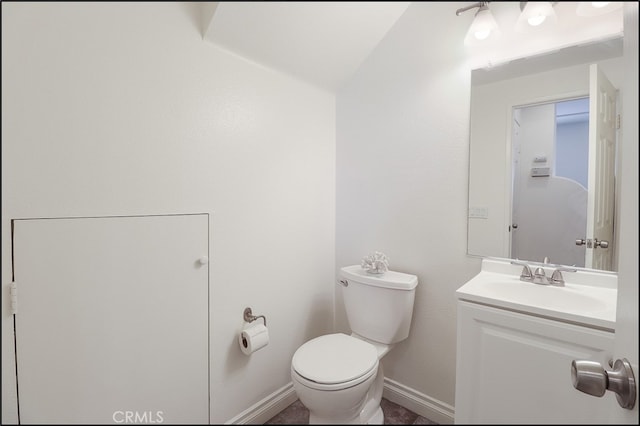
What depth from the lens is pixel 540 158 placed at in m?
1.02

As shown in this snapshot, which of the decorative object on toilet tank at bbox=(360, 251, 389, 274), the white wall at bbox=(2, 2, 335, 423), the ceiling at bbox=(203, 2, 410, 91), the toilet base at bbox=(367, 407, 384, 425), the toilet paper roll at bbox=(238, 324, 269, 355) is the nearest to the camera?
the ceiling at bbox=(203, 2, 410, 91)

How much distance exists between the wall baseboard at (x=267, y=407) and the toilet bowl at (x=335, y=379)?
0.77 ft

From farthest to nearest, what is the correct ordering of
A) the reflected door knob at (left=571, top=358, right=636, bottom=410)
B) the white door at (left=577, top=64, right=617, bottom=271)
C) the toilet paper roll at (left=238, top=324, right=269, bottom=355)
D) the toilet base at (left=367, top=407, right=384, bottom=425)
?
the toilet base at (left=367, top=407, right=384, bottom=425) < the toilet paper roll at (left=238, top=324, right=269, bottom=355) < the white door at (left=577, top=64, right=617, bottom=271) < the reflected door knob at (left=571, top=358, right=636, bottom=410)

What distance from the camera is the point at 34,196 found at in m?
0.78

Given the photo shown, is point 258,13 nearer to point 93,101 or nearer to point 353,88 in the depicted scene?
point 93,101

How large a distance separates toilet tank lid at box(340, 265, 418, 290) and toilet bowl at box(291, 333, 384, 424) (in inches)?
10.9

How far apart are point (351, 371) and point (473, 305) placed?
1.70ft

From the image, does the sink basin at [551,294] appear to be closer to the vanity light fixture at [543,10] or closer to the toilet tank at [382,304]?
the toilet tank at [382,304]

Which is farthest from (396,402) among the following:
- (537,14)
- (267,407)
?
(537,14)

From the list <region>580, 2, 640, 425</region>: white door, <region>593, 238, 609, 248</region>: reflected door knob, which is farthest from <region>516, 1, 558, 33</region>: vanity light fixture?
<region>593, 238, 609, 248</region>: reflected door knob

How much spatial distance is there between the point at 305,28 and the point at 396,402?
1700 millimetres

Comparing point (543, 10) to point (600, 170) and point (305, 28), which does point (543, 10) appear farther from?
point (600, 170)

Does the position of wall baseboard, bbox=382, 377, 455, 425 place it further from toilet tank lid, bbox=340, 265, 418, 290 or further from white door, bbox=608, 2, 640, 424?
white door, bbox=608, 2, 640, 424

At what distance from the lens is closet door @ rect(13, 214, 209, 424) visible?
79 centimetres
